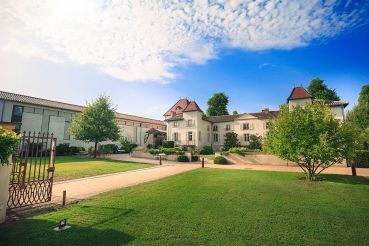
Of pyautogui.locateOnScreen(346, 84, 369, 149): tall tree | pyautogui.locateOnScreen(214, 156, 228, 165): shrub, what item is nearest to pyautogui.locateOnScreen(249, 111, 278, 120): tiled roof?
pyautogui.locateOnScreen(346, 84, 369, 149): tall tree

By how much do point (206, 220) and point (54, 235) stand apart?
4.13 m

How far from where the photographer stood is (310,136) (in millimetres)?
11539

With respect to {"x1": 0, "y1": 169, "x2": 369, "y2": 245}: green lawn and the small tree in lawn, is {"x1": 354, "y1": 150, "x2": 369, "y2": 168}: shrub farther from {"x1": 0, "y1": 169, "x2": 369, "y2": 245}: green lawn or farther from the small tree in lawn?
the small tree in lawn

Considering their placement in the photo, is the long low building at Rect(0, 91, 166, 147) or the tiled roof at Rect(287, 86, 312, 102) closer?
the long low building at Rect(0, 91, 166, 147)

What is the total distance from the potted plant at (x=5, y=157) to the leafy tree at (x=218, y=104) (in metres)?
53.1

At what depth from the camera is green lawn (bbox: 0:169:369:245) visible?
4.59 meters

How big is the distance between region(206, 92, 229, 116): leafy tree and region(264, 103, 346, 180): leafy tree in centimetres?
4373

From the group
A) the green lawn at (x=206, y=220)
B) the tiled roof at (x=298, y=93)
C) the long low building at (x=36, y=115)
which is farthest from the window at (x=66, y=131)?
the tiled roof at (x=298, y=93)

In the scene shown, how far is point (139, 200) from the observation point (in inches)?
305

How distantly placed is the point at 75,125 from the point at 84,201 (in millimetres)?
22301

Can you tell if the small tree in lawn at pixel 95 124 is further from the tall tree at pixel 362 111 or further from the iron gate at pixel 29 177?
the tall tree at pixel 362 111

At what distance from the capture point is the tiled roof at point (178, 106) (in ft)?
156

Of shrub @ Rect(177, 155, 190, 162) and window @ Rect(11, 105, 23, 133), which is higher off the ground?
window @ Rect(11, 105, 23, 133)

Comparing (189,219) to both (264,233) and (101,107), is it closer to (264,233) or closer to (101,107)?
(264,233)
